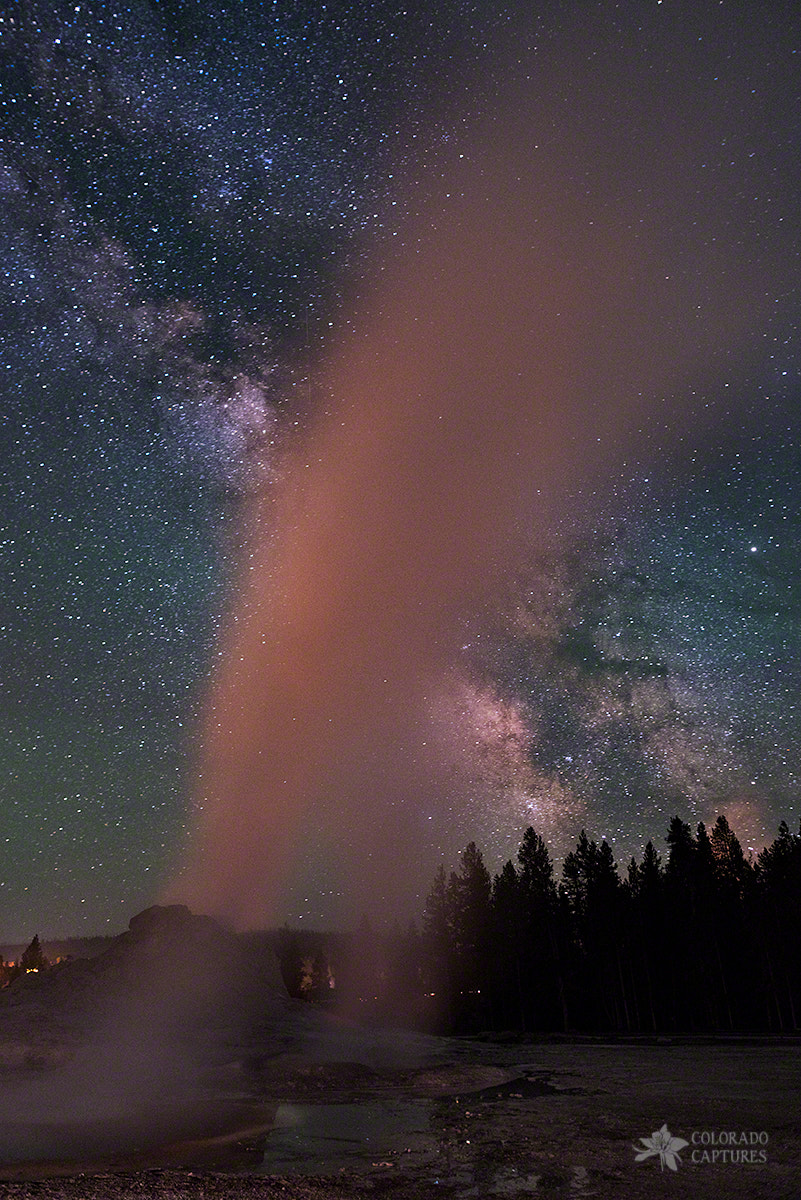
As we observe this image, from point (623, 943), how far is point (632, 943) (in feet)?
3.03

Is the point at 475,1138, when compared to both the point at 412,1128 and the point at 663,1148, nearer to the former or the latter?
the point at 412,1128

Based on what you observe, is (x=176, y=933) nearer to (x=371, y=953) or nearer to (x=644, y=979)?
(x=644, y=979)

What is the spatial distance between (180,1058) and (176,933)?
20532 mm

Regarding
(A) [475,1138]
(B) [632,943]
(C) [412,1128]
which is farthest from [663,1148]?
(B) [632,943]

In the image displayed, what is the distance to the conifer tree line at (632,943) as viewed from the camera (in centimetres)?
6131

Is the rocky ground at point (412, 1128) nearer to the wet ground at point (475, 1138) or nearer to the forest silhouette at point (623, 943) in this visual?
the wet ground at point (475, 1138)

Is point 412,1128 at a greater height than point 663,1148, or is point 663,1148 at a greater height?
point 663,1148

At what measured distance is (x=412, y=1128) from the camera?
19.1 meters

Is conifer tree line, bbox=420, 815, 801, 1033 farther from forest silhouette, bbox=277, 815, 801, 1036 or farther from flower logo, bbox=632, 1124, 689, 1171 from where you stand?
flower logo, bbox=632, 1124, 689, 1171

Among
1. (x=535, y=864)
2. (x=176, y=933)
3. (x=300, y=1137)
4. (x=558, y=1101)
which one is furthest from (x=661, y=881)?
(x=300, y=1137)

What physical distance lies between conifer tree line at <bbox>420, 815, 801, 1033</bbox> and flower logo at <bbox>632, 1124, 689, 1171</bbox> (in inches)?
1989

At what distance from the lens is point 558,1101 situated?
22875 millimetres

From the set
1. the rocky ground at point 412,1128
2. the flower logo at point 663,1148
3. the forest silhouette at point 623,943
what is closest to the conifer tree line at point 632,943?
the forest silhouette at point 623,943

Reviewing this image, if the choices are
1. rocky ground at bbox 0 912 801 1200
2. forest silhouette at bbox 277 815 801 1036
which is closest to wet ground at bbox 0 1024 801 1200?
rocky ground at bbox 0 912 801 1200
